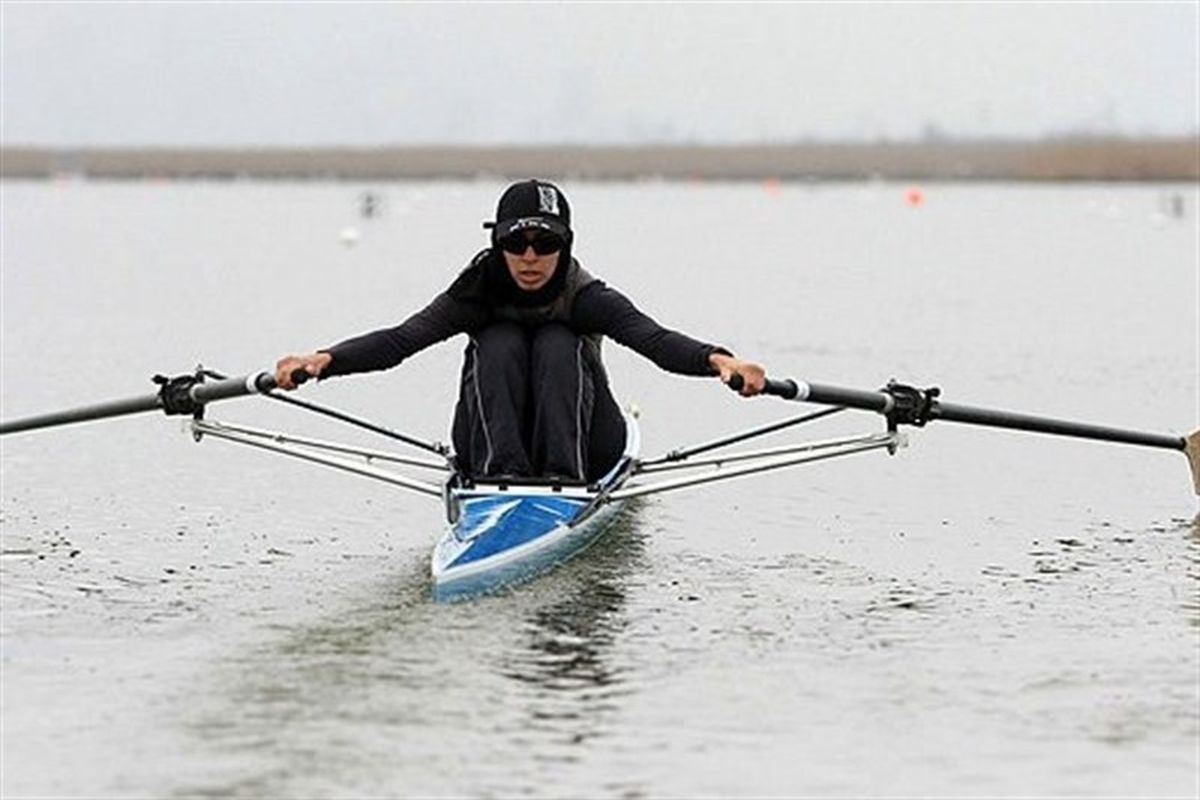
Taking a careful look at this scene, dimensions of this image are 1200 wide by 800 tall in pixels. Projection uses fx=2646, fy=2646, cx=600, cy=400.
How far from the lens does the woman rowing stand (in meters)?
13.4

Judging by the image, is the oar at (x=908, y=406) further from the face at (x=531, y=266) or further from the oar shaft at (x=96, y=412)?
the oar shaft at (x=96, y=412)

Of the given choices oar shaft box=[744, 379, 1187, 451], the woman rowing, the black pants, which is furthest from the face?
oar shaft box=[744, 379, 1187, 451]

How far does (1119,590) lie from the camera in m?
13.7

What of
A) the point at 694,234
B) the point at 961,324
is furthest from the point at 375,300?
the point at 694,234

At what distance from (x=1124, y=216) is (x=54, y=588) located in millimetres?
84831

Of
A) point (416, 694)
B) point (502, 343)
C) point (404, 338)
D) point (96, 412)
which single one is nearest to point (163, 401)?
point (96, 412)

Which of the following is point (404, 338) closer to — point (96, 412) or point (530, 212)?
point (530, 212)

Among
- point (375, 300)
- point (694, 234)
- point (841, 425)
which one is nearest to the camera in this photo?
point (841, 425)

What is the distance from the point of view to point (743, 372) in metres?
13.2

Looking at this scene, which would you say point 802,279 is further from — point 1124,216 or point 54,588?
point 1124,216

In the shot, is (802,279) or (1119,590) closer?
(1119,590)

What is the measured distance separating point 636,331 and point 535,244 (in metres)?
0.69

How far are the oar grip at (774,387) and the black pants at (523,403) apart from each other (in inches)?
35.3

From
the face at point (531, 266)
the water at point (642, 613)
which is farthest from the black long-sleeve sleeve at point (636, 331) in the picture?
the water at point (642, 613)
